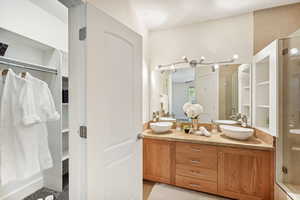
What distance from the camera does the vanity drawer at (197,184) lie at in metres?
1.94

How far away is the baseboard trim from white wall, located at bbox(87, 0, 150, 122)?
67.5 inches

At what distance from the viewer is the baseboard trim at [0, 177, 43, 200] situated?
5.66 ft

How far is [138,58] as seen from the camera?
1643 mm

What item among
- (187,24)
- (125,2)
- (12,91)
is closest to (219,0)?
(187,24)

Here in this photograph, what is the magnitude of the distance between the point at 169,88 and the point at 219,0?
4.75 feet

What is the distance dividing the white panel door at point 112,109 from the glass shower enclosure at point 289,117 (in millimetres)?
1525

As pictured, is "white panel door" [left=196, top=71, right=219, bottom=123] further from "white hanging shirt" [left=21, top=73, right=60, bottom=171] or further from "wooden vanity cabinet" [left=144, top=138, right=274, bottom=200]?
"white hanging shirt" [left=21, top=73, right=60, bottom=171]

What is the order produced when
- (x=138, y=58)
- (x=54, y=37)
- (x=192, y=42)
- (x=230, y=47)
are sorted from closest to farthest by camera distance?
(x=138, y=58) < (x=54, y=37) < (x=230, y=47) < (x=192, y=42)

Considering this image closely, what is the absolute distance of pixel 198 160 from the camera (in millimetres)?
2016

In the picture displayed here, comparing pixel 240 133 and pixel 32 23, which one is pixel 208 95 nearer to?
pixel 240 133

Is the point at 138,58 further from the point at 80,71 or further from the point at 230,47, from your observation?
the point at 230,47

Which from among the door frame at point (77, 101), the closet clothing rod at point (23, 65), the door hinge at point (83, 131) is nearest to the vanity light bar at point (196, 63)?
the closet clothing rod at point (23, 65)

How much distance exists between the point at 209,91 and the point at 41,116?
7.81 ft

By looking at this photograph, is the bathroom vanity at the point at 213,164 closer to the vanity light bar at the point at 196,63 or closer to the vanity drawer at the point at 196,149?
the vanity drawer at the point at 196,149
